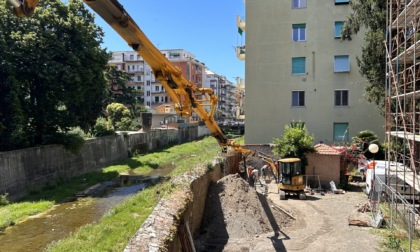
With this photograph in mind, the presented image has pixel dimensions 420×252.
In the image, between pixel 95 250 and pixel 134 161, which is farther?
pixel 134 161

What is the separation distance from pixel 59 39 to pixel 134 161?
13.5m

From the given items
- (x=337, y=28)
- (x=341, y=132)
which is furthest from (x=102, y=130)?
(x=337, y=28)

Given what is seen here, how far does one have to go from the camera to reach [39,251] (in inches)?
480

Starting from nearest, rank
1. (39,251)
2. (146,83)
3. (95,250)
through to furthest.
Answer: (95,250), (39,251), (146,83)

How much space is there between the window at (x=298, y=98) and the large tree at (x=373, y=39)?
706 centimetres

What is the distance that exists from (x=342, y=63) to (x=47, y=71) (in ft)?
70.3

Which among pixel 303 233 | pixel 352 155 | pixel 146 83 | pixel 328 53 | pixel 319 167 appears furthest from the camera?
pixel 146 83

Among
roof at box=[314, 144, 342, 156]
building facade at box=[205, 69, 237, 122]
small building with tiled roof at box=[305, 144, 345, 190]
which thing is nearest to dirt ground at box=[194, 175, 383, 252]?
small building with tiled roof at box=[305, 144, 345, 190]

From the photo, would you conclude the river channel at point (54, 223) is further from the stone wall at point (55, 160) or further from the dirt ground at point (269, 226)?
the dirt ground at point (269, 226)

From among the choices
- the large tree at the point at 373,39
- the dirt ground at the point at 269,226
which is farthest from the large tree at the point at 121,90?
the dirt ground at the point at 269,226

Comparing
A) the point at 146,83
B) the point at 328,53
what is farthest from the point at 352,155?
the point at 146,83

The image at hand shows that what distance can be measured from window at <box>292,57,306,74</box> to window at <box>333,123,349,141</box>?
5132 mm

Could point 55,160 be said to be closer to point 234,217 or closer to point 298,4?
point 234,217

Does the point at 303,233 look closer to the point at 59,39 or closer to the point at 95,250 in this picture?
the point at 95,250
